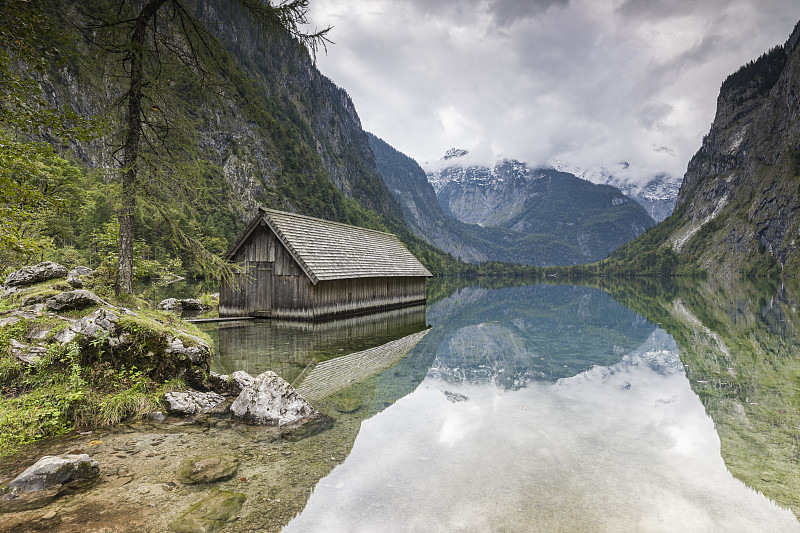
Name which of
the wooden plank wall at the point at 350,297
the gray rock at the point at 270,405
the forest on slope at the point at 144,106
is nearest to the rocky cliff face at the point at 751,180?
the wooden plank wall at the point at 350,297

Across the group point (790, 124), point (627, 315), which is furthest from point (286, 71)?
point (790, 124)

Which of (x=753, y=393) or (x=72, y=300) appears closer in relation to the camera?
(x=72, y=300)

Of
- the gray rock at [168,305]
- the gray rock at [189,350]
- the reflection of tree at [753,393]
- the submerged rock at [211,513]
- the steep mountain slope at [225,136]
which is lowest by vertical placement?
the reflection of tree at [753,393]

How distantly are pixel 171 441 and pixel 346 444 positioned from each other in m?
2.84

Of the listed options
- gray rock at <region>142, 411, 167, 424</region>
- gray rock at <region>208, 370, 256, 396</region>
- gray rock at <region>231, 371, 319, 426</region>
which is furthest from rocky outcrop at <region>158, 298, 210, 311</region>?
gray rock at <region>231, 371, 319, 426</region>

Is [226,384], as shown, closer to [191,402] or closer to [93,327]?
[191,402]

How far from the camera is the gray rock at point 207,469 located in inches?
198

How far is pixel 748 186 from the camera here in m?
152

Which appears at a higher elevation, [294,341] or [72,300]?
[72,300]

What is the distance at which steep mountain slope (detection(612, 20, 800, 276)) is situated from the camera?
413 ft

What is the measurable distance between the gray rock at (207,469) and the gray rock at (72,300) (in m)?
5.10

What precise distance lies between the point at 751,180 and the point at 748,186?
245cm

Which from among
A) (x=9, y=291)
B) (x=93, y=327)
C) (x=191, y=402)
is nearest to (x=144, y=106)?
(x=9, y=291)

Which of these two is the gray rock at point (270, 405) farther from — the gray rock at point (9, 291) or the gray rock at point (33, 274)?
the gray rock at point (33, 274)
